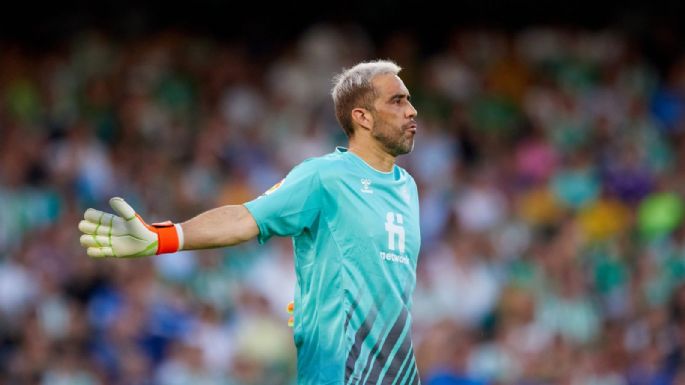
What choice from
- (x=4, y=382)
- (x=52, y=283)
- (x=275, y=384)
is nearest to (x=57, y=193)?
(x=52, y=283)

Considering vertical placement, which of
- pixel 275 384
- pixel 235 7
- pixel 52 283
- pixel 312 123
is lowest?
pixel 275 384

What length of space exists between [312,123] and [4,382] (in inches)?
175

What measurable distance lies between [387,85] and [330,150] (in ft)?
23.8

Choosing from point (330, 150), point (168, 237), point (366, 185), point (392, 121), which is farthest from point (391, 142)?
point (330, 150)

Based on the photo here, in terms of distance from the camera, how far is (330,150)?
44.5ft

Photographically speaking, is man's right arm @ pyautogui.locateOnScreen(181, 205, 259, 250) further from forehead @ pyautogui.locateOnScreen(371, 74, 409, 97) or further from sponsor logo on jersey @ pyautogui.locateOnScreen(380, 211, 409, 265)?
forehead @ pyautogui.locateOnScreen(371, 74, 409, 97)

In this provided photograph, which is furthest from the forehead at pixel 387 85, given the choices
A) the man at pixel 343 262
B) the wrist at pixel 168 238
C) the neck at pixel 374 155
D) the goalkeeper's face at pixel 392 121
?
the wrist at pixel 168 238

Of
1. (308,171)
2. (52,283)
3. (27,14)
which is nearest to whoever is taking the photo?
(308,171)

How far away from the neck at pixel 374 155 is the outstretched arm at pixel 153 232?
0.77m

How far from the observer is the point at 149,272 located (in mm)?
12133

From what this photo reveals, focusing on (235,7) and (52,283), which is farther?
(235,7)

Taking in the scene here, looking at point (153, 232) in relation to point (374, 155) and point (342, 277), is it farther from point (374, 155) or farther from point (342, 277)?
point (374, 155)

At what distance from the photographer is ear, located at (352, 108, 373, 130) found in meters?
6.25

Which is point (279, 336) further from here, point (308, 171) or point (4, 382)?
point (308, 171)
